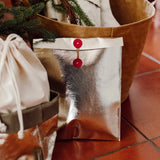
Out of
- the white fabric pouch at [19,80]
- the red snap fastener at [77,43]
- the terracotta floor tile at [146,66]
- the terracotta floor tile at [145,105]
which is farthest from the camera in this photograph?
the terracotta floor tile at [146,66]

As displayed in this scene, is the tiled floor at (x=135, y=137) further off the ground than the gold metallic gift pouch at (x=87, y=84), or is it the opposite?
the gold metallic gift pouch at (x=87, y=84)

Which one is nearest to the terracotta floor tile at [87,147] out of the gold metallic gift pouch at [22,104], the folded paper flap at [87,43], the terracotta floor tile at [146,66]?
the gold metallic gift pouch at [22,104]

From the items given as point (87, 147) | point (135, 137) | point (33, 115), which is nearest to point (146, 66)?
point (135, 137)

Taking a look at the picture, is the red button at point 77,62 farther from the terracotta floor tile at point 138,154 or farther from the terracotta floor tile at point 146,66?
the terracotta floor tile at point 146,66

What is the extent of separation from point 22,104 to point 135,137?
431 millimetres

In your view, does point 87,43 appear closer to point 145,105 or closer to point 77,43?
point 77,43

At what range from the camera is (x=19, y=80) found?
0.61 meters

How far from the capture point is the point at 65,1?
2.52 ft

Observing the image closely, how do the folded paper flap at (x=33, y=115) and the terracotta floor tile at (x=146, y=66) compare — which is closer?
the folded paper flap at (x=33, y=115)

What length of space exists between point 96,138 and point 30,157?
0.83ft

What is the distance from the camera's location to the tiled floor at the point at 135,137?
2.53 feet

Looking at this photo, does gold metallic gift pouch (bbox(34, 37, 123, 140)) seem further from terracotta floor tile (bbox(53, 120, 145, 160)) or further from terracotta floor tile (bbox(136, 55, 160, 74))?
terracotta floor tile (bbox(136, 55, 160, 74))

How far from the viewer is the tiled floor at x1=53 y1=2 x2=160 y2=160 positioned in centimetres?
77

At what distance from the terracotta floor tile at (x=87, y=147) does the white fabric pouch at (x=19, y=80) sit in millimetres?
219
